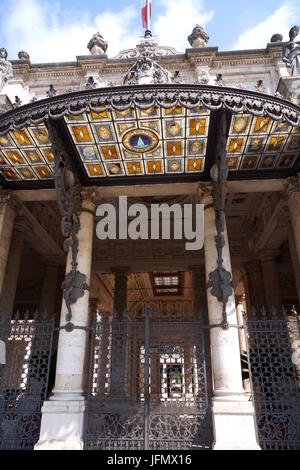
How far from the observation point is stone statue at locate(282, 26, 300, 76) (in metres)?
9.39

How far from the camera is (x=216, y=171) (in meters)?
7.85

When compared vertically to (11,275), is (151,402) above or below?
below

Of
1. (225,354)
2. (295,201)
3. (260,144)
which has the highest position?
(260,144)

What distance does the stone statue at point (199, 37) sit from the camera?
1232 centimetres

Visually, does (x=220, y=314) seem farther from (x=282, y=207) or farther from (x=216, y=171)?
(x=282, y=207)

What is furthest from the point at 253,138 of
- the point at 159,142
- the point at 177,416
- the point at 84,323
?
the point at 177,416

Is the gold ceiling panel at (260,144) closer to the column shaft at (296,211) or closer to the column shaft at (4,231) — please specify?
the column shaft at (296,211)

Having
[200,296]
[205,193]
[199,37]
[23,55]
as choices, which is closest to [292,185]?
[205,193]

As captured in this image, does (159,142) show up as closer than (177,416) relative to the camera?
No

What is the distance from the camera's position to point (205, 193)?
8609mm

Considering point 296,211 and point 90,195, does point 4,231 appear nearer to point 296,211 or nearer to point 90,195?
point 90,195

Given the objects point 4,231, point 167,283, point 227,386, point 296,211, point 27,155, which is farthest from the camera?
point 167,283

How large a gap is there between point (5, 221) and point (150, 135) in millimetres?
4303
